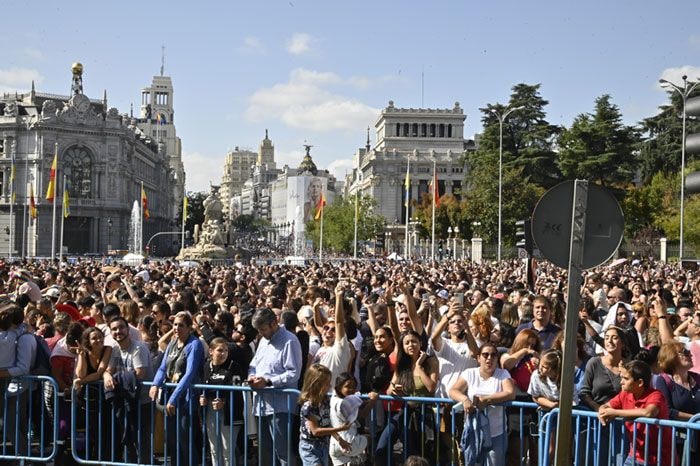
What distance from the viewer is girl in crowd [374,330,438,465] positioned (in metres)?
7.88

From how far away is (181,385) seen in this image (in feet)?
26.9

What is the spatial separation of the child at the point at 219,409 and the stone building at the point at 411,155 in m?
106

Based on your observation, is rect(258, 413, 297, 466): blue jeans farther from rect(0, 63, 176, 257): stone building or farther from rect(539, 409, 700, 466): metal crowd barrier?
rect(0, 63, 176, 257): stone building

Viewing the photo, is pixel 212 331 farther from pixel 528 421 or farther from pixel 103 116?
pixel 103 116

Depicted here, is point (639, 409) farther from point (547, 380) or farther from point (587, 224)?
point (587, 224)

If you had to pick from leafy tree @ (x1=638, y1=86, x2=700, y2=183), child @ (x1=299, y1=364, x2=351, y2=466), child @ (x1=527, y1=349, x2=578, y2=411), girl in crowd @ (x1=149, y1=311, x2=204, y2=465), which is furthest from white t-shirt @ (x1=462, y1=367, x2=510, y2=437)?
leafy tree @ (x1=638, y1=86, x2=700, y2=183)

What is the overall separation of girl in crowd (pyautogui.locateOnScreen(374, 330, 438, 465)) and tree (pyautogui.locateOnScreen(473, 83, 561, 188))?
63026 millimetres

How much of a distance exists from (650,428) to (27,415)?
19.4ft

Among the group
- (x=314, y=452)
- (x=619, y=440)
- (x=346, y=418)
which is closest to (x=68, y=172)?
(x=314, y=452)

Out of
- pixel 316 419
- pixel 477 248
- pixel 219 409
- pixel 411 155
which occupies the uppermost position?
pixel 411 155

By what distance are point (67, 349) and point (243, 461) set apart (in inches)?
83.3

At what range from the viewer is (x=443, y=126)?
13575 centimetres

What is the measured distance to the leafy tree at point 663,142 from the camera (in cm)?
6500

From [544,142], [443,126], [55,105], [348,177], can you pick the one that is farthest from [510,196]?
[348,177]
